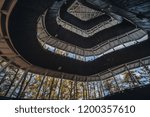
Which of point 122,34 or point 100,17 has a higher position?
point 100,17

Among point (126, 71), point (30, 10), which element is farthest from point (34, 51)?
point (126, 71)

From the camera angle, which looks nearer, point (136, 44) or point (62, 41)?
point (136, 44)

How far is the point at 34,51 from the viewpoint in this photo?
20703 mm

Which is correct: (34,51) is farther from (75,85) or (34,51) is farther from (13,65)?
(75,85)

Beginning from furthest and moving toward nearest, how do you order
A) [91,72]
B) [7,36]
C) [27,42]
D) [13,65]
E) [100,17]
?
[100,17], [91,72], [13,65], [27,42], [7,36]

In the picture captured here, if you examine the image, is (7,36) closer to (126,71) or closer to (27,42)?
(27,42)

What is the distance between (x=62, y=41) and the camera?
85.3ft

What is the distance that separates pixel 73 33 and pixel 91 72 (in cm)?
495

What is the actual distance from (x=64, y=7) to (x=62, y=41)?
3694mm

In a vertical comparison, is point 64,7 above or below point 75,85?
above

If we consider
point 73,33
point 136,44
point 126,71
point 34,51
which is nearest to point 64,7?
point 73,33

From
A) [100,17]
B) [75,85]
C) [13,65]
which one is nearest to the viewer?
[13,65]

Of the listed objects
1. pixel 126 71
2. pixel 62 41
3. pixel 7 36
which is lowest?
pixel 7 36

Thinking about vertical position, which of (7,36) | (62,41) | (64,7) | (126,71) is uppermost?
(64,7)
